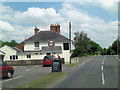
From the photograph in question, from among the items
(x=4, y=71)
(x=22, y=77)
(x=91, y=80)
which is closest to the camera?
(x=91, y=80)

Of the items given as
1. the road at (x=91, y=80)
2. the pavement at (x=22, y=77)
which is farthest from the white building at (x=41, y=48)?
the road at (x=91, y=80)

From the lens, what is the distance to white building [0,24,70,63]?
4166cm

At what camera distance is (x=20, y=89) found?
8.78 m

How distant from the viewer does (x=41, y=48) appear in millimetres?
43812

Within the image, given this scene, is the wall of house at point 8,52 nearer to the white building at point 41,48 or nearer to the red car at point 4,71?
the white building at point 41,48

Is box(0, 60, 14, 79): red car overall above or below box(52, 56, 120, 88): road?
above

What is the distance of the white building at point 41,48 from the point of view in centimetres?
4166

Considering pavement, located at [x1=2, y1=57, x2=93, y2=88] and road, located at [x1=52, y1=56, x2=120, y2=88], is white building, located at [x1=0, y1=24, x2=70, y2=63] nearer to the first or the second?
pavement, located at [x1=2, y1=57, x2=93, y2=88]

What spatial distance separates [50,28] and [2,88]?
121 ft

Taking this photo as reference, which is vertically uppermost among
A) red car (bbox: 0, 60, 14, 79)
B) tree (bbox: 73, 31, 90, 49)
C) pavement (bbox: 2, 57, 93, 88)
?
tree (bbox: 73, 31, 90, 49)

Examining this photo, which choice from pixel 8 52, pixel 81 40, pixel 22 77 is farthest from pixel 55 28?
pixel 81 40

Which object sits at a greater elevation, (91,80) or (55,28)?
(55,28)

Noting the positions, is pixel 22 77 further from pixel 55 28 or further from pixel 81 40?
pixel 81 40

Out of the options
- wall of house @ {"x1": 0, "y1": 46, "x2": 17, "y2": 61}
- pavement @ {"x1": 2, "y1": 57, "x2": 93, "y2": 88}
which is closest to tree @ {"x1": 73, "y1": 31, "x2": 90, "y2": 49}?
wall of house @ {"x1": 0, "y1": 46, "x2": 17, "y2": 61}
